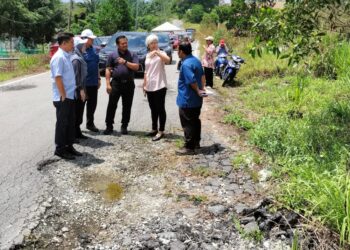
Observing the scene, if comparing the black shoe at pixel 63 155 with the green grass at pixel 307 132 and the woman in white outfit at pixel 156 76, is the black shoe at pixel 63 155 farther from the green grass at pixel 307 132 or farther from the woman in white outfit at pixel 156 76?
the green grass at pixel 307 132

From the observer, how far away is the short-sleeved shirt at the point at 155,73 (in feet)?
21.5

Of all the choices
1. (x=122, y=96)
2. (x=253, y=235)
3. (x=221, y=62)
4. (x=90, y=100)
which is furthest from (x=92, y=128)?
(x=221, y=62)

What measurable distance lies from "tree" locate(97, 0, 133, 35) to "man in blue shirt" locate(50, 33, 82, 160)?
30509mm

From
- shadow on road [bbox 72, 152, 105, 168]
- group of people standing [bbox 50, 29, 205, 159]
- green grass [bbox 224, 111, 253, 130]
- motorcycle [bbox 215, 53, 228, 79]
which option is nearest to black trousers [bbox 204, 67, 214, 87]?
motorcycle [bbox 215, 53, 228, 79]

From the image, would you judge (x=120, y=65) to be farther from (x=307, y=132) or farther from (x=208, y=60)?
(x=208, y=60)

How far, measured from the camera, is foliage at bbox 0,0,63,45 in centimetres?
3706

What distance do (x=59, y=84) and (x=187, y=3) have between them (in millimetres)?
122435

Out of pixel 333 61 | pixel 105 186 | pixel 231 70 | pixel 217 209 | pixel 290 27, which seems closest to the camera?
pixel 217 209

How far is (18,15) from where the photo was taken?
37875mm

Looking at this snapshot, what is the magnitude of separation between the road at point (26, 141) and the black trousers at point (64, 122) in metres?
0.36

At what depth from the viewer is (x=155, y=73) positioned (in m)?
6.57

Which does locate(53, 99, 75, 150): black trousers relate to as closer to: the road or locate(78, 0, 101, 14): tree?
the road

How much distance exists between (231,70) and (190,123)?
20.8 ft

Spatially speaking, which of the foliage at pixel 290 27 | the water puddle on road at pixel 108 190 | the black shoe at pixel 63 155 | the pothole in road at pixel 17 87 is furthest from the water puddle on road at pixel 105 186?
the pothole in road at pixel 17 87
